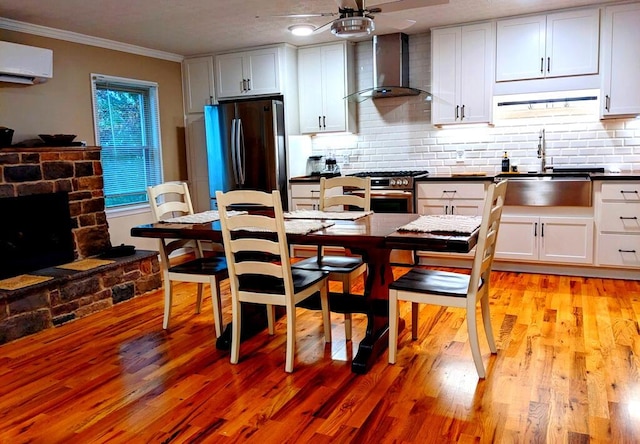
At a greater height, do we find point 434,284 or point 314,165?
point 314,165

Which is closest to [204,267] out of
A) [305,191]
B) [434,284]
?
[434,284]

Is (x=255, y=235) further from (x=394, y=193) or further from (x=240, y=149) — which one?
(x=240, y=149)

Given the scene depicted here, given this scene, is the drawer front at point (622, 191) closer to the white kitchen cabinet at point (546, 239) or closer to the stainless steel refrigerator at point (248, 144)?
the white kitchen cabinet at point (546, 239)

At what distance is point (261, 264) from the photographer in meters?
2.75

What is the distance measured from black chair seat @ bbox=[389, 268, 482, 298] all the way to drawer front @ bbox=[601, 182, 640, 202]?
2.17m

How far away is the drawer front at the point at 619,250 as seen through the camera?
4.29m

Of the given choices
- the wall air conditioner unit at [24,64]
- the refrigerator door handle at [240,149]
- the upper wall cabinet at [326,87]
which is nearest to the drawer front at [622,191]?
the upper wall cabinet at [326,87]

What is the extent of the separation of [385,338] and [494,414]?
853 millimetres

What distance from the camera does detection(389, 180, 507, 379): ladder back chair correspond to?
248 cm

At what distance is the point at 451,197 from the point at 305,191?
1.52 meters

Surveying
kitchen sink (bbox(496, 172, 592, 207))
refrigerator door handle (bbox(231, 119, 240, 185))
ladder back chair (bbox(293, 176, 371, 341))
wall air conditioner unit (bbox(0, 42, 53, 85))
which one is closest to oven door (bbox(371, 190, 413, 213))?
kitchen sink (bbox(496, 172, 592, 207))

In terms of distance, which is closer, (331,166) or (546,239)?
(546,239)

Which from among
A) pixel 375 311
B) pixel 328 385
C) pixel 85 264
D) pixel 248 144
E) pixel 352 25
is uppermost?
pixel 352 25

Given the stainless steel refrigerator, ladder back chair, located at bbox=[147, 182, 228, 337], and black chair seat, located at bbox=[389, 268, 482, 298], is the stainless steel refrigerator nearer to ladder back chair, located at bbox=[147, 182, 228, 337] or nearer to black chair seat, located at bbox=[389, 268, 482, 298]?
ladder back chair, located at bbox=[147, 182, 228, 337]
